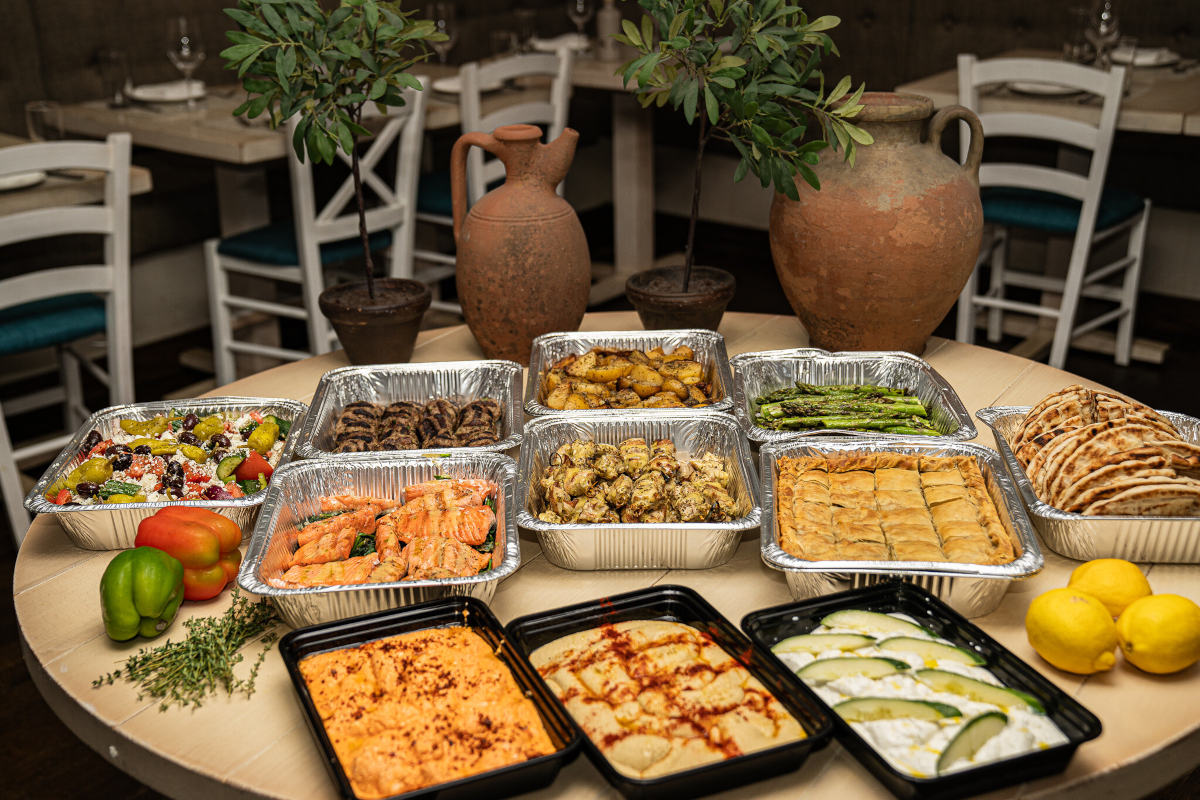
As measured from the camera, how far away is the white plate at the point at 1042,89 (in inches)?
139

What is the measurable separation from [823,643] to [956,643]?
0.16 m

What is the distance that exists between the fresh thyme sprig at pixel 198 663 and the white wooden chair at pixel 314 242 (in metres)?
2.05

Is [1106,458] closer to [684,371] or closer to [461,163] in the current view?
[684,371]

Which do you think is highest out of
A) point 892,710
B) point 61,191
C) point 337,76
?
point 337,76

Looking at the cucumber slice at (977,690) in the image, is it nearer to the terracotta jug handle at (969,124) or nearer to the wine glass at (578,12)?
the terracotta jug handle at (969,124)

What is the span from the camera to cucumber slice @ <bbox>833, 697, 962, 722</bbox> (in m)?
1.11

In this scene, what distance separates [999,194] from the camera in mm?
3695

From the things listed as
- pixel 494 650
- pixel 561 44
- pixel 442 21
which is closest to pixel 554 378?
pixel 494 650

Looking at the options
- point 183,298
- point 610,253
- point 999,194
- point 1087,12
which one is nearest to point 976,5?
point 1087,12

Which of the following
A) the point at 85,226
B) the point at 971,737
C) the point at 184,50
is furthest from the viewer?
the point at 184,50

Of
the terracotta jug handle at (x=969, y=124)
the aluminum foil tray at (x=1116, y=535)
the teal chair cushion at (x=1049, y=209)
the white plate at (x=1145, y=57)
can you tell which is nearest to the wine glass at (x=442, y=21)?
the teal chair cushion at (x=1049, y=209)

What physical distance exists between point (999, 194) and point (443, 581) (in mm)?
3003

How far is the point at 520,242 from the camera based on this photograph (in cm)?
202

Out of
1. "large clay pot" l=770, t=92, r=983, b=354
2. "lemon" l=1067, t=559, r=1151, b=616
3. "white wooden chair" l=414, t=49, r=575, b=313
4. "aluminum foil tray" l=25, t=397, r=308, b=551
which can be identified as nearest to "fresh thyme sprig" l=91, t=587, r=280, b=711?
"aluminum foil tray" l=25, t=397, r=308, b=551
